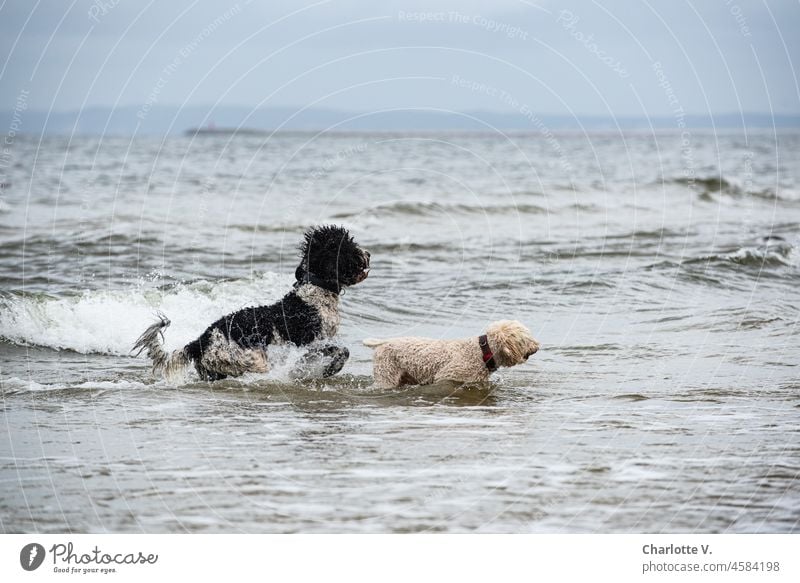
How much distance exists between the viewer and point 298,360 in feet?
26.3

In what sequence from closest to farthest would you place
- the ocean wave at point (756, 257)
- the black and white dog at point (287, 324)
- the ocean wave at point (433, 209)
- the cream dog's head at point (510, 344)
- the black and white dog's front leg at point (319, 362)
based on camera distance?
the cream dog's head at point (510, 344)
the black and white dog at point (287, 324)
the black and white dog's front leg at point (319, 362)
the ocean wave at point (756, 257)
the ocean wave at point (433, 209)

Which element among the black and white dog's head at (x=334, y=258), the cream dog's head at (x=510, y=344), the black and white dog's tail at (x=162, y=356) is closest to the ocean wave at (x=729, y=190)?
the cream dog's head at (x=510, y=344)

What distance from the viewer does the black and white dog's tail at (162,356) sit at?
7980mm

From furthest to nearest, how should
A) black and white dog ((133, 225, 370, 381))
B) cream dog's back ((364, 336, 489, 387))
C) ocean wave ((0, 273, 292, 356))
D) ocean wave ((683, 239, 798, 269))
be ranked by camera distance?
ocean wave ((683, 239, 798, 269)) < ocean wave ((0, 273, 292, 356)) < black and white dog ((133, 225, 370, 381)) < cream dog's back ((364, 336, 489, 387))

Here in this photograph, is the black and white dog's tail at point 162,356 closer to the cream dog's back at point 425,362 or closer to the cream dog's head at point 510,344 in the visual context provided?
the cream dog's back at point 425,362

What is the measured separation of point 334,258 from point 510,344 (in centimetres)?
166

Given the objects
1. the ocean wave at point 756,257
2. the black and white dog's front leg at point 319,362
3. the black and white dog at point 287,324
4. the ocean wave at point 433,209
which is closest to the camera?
the black and white dog at point 287,324

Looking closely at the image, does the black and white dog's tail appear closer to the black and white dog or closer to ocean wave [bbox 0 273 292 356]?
the black and white dog

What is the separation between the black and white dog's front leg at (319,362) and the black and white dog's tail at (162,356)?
0.94 m

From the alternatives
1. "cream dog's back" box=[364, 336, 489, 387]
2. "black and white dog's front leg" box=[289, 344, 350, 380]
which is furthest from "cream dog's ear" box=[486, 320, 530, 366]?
"black and white dog's front leg" box=[289, 344, 350, 380]

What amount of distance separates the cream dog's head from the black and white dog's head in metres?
1.24

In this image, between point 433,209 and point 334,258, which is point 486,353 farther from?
point 433,209

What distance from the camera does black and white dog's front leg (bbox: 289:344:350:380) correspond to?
8047 mm

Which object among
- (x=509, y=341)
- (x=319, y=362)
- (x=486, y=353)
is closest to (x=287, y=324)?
(x=319, y=362)
